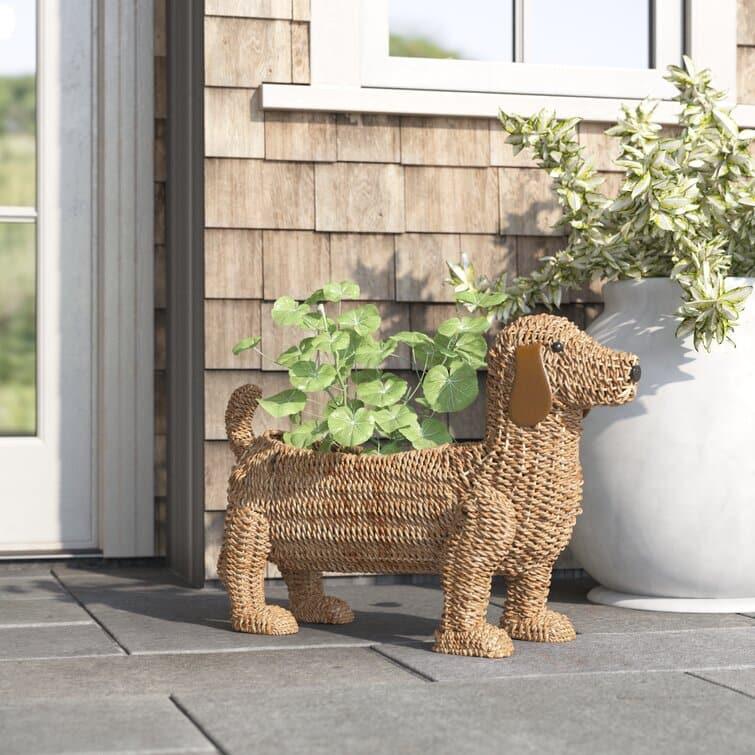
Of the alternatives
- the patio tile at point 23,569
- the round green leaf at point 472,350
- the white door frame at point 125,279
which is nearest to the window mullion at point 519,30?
the white door frame at point 125,279

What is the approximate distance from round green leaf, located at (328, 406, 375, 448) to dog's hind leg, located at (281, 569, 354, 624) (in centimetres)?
37

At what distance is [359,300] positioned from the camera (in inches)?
120

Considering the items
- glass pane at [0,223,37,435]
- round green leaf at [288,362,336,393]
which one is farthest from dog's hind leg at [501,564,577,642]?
glass pane at [0,223,37,435]

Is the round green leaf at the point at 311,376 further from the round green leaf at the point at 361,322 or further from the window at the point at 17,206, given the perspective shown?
the window at the point at 17,206

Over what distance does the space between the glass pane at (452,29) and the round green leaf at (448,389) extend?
1.08 metres

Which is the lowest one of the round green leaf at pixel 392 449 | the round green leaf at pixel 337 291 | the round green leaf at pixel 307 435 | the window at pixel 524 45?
the round green leaf at pixel 392 449

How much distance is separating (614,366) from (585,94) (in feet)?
3.88

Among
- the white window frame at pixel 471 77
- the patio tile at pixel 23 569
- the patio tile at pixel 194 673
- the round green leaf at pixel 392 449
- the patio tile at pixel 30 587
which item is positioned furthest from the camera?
the patio tile at pixel 23 569

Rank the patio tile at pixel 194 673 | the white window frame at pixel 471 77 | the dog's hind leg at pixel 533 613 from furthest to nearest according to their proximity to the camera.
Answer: the white window frame at pixel 471 77
the dog's hind leg at pixel 533 613
the patio tile at pixel 194 673

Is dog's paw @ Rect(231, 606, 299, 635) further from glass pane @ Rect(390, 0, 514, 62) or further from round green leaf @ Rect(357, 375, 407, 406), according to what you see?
glass pane @ Rect(390, 0, 514, 62)

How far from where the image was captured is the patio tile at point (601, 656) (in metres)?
2.06

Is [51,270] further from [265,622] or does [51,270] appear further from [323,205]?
[265,622]

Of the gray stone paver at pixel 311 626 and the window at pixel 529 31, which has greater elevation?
the window at pixel 529 31

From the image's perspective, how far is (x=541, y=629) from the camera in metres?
2.31
